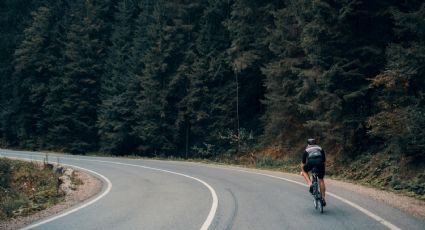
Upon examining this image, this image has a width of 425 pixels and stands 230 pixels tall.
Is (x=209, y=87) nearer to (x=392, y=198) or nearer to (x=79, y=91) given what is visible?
(x=79, y=91)

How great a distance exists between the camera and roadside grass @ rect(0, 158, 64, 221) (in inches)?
495

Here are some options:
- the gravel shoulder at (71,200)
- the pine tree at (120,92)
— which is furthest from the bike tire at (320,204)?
the pine tree at (120,92)

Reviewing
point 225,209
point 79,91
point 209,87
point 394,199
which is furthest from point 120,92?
point 394,199

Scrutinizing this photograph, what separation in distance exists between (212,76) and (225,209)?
23061mm

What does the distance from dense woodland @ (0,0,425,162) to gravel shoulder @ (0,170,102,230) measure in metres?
10.8

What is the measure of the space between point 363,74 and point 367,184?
5560 mm

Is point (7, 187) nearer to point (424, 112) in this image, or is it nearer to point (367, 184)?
point (367, 184)

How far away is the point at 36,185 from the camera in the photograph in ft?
75.2

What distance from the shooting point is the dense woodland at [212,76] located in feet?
61.7

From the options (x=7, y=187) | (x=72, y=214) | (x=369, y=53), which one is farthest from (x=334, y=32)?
(x=7, y=187)

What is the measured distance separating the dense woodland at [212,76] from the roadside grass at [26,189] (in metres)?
10.4

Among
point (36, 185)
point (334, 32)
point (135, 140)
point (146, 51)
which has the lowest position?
point (36, 185)

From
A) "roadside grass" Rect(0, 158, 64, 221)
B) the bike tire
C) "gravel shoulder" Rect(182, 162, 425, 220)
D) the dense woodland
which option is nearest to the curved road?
the bike tire

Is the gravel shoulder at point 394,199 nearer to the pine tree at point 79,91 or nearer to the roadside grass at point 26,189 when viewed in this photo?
the roadside grass at point 26,189
